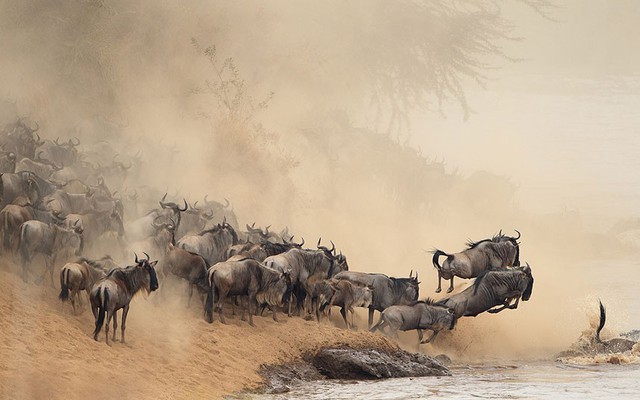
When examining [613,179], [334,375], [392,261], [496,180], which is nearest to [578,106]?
[613,179]

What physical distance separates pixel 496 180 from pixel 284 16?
43.8ft

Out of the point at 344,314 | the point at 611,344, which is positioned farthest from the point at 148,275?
the point at 611,344

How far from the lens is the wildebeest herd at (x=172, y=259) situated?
17656mm

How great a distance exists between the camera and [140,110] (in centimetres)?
3397

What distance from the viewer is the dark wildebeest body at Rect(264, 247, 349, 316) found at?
67.1ft

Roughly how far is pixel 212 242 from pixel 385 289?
343 cm

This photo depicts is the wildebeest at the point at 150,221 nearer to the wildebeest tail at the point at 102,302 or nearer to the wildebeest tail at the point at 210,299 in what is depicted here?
the wildebeest tail at the point at 210,299

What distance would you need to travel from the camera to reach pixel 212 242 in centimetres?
2172

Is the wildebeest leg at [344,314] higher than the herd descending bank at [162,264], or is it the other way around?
the herd descending bank at [162,264]

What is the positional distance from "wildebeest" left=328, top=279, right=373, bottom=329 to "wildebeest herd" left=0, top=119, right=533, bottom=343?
0.08 ft

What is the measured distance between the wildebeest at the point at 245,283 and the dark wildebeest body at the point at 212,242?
1.66 meters

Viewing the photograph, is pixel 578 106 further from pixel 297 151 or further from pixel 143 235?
pixel 143 235

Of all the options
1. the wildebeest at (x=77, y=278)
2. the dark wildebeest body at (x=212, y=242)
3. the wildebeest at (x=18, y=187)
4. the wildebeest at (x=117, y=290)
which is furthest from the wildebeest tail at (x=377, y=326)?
the wildebeest at (x=18, y=187)

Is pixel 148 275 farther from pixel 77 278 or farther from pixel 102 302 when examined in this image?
pixel 102 302
